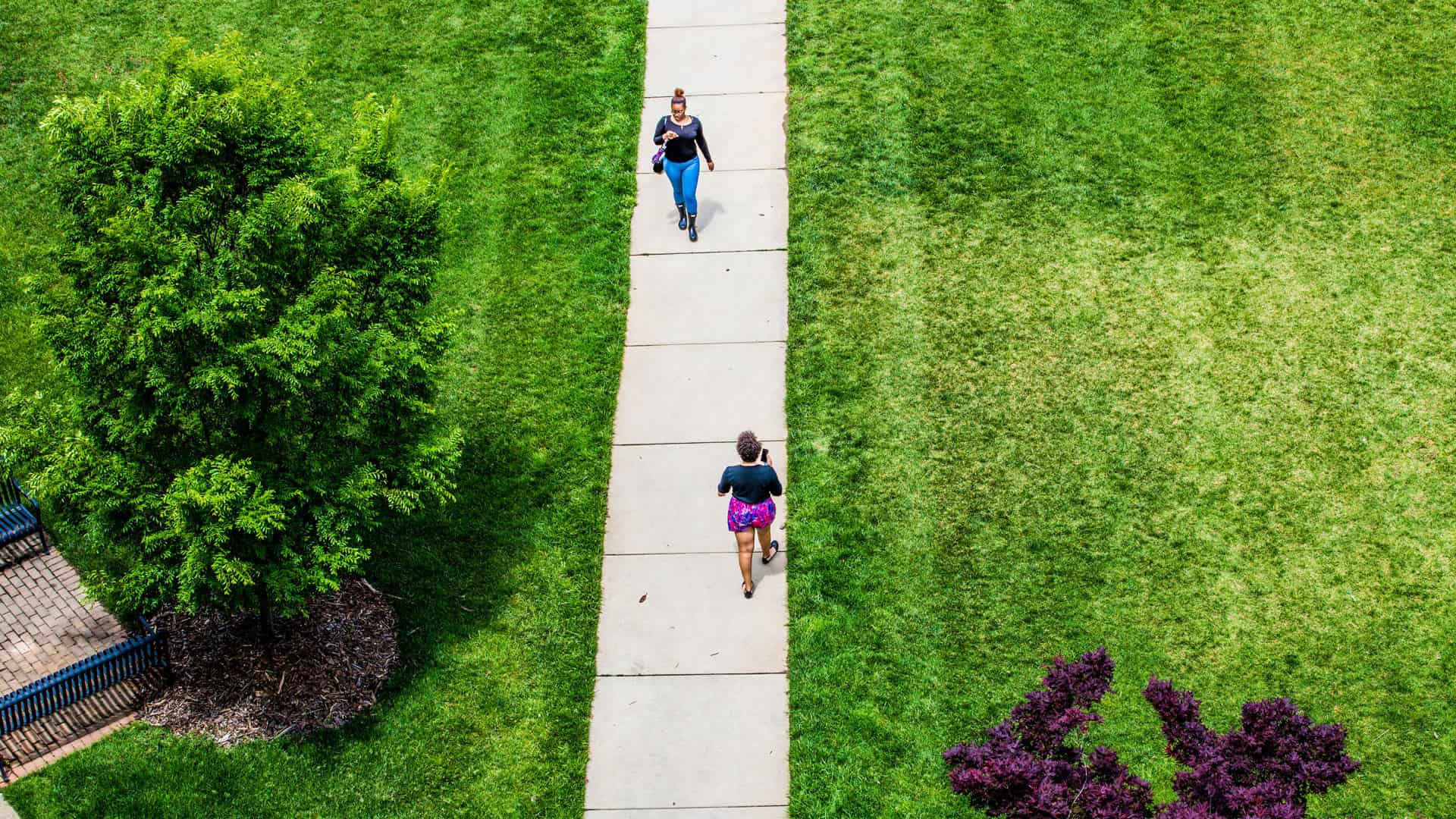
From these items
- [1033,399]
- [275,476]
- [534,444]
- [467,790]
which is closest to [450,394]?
[534,444]

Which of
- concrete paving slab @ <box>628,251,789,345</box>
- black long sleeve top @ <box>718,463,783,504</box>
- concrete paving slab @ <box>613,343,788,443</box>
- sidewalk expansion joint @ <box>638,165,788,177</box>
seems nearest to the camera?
black long sleeve top @ <box>718,463,783,504</box>

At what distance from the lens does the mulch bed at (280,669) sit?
12.0m

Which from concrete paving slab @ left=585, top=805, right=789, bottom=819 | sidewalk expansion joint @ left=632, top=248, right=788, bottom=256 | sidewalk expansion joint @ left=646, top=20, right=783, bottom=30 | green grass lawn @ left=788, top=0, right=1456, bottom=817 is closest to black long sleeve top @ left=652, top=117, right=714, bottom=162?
sidewalk expansion joint @ left=632, top=248, right=788, bottom=256

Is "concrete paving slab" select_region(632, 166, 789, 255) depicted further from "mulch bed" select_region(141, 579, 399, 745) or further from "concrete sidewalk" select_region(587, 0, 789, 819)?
"mulch bed" select_region(141, 579, 399, 745)

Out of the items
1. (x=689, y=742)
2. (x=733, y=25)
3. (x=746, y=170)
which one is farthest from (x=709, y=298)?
(x=689, y=742)

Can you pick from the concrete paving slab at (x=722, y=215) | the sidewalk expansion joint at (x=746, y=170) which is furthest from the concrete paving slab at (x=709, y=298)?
the sidewalk expansion joint at (x=746, y=170)

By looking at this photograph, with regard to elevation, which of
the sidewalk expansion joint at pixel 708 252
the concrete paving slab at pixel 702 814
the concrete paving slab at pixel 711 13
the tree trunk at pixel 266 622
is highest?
the concrete paving slab at pixel 711 13

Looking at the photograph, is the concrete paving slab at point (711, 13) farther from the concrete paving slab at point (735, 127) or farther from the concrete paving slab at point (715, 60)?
the concrete paving slab at point (735, 127)

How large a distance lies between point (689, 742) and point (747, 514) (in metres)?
1.97

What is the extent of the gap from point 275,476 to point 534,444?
3297mm

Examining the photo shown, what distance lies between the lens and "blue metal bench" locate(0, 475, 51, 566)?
13.3 metres

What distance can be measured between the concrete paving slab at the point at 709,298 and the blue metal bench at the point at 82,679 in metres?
5.57

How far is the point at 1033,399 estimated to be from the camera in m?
14.1

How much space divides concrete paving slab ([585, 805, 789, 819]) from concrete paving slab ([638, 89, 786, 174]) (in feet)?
26.8
